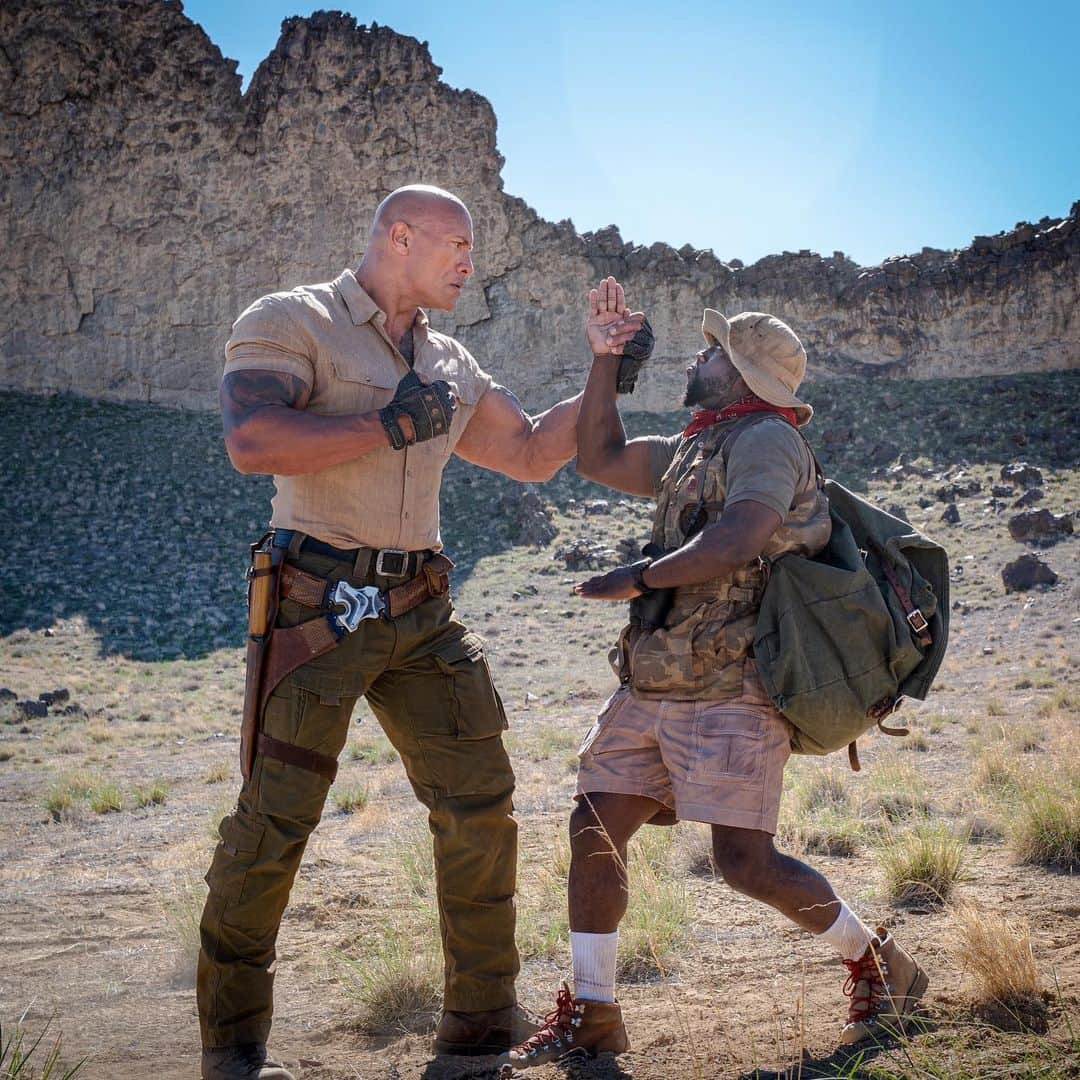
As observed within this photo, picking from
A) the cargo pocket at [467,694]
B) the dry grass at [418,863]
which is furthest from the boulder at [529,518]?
the cargo pocket at [467,694]

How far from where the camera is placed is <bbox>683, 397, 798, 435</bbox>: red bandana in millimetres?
2996

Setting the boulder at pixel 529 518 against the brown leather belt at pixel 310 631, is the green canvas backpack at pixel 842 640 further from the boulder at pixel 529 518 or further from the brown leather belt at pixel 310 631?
the boulder at pixel 529 518

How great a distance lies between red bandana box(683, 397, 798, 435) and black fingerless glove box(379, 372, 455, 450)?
2.26 ft

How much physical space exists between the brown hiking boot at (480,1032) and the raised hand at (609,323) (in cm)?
194

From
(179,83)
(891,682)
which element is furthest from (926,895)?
(179,83)

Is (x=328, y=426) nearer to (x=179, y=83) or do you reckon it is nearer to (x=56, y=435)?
(x=56, y=435)

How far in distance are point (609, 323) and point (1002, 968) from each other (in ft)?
6.88

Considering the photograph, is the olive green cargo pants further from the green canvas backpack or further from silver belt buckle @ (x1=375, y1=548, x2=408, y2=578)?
the green canvas backpack

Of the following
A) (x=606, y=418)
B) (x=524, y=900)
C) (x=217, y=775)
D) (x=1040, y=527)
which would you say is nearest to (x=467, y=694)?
(x=606, y=418)

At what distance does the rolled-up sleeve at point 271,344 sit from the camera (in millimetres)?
2898

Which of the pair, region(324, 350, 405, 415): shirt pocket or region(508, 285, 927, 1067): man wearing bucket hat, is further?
region(324, 350, 405, 415): shirt pocket

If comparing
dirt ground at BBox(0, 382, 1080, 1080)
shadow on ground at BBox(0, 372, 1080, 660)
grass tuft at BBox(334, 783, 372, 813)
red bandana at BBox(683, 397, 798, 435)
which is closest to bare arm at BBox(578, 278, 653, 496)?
red bandana at BBox(683, 397, 798, 435)

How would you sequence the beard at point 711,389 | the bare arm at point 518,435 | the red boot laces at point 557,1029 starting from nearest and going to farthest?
the red boot laces at point 557,1029 → the beard at point 711,389 → the bare arm at point 518,435

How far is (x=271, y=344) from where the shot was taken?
291cm
